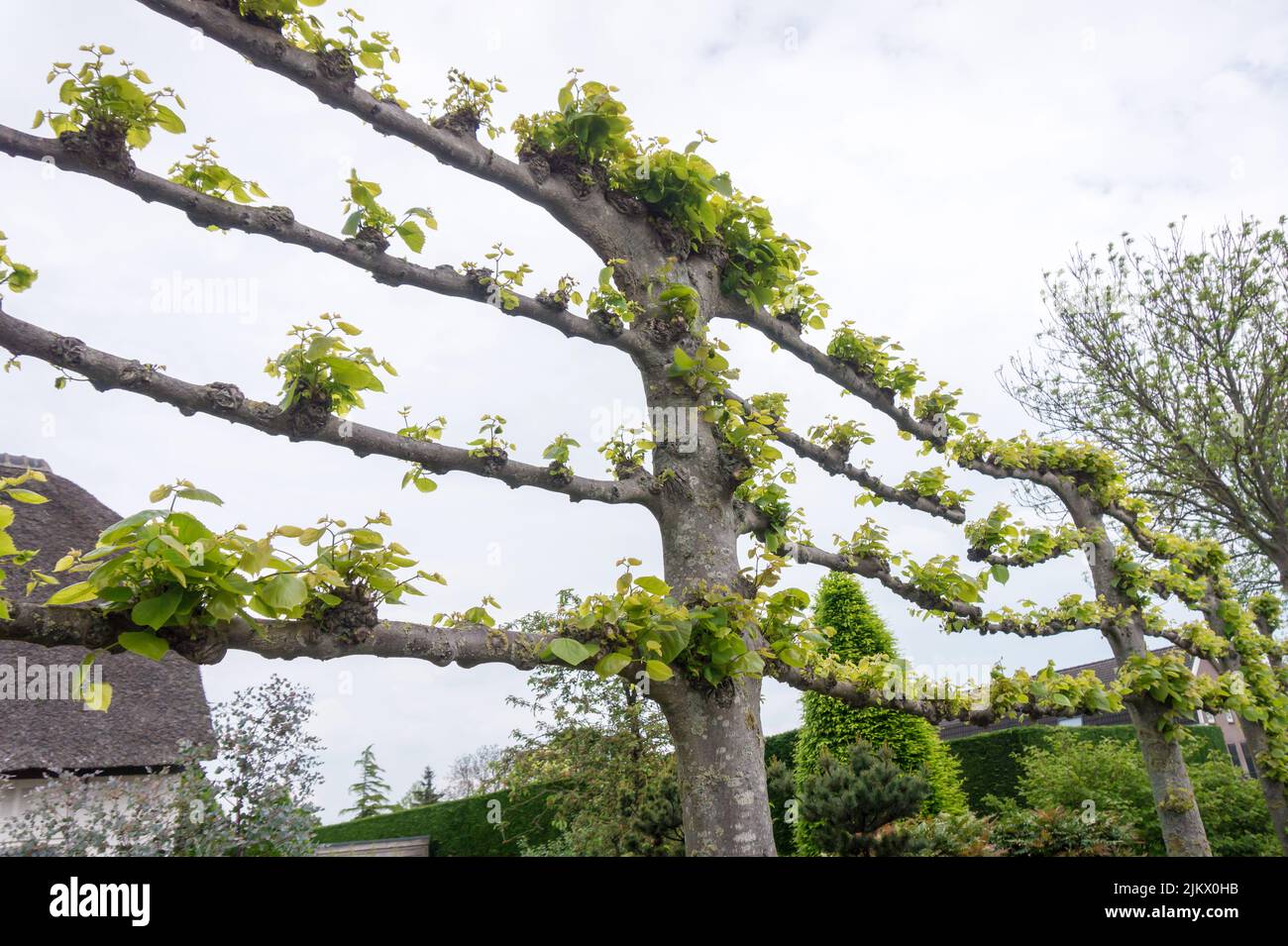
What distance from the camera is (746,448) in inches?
157

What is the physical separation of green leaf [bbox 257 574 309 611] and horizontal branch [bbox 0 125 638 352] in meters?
1.81

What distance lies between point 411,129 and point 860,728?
36.2ft

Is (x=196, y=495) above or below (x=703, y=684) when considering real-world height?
above

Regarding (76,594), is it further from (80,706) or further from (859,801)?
(80,706)

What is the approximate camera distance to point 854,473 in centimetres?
587

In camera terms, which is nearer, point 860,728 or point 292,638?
point 292,638

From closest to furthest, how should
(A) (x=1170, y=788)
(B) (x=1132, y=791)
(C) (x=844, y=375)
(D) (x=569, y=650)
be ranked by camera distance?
(D) (x=569, y=650) < (C) (x=844, y=375) < (A) (x=1170, y=788) < (B) (x=1132, y=791)

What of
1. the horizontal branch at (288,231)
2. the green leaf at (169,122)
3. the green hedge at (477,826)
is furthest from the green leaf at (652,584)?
the green hedge at (477,826)

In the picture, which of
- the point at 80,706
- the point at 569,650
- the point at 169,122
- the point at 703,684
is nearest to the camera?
the point at 569,650

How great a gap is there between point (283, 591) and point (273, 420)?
111 cm

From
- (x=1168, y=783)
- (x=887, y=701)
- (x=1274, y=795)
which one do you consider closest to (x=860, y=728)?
(x=1274, y=795)

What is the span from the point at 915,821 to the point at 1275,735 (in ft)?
13.5

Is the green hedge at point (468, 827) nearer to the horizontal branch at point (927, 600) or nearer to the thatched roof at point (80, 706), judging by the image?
the thatched roof at point (80, 706)
